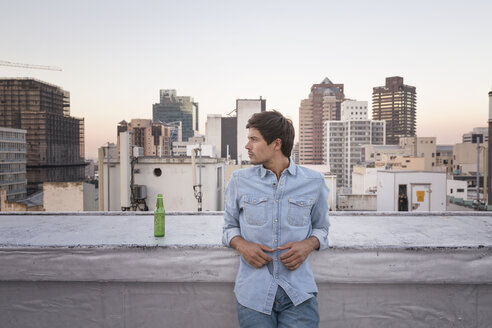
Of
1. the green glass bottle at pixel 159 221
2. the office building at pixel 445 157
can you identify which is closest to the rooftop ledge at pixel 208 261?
the green glass bottle at pixel 159 221

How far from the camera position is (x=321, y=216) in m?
2.04

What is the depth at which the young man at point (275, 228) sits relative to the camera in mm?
1885

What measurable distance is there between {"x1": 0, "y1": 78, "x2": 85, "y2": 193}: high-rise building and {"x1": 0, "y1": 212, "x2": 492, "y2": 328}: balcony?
9182cm

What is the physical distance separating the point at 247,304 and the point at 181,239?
793mm

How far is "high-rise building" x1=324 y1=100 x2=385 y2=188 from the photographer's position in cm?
11719

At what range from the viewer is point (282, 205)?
6.36 feet

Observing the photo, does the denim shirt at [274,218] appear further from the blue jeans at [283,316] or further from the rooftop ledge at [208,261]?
the rooftop ledge at [208,261]

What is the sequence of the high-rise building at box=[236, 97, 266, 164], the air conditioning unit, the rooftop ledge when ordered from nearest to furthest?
1. the rooftop ledge
2. the air conditioning unit
3. the high-rise building at box=[236, 97, 266, 164]

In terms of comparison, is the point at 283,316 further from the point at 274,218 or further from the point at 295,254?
the point at 274,218

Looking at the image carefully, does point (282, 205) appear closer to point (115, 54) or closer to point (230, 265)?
point (230, 265)

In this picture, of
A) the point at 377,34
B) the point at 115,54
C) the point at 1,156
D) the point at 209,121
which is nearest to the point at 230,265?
the point at 209,121

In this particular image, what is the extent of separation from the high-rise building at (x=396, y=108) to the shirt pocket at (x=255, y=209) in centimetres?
19859

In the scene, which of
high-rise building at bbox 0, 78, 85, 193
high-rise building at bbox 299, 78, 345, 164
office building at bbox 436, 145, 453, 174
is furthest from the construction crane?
office building at bbox 436, 145, 453, 174

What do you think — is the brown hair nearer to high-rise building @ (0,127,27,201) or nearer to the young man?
the young man
